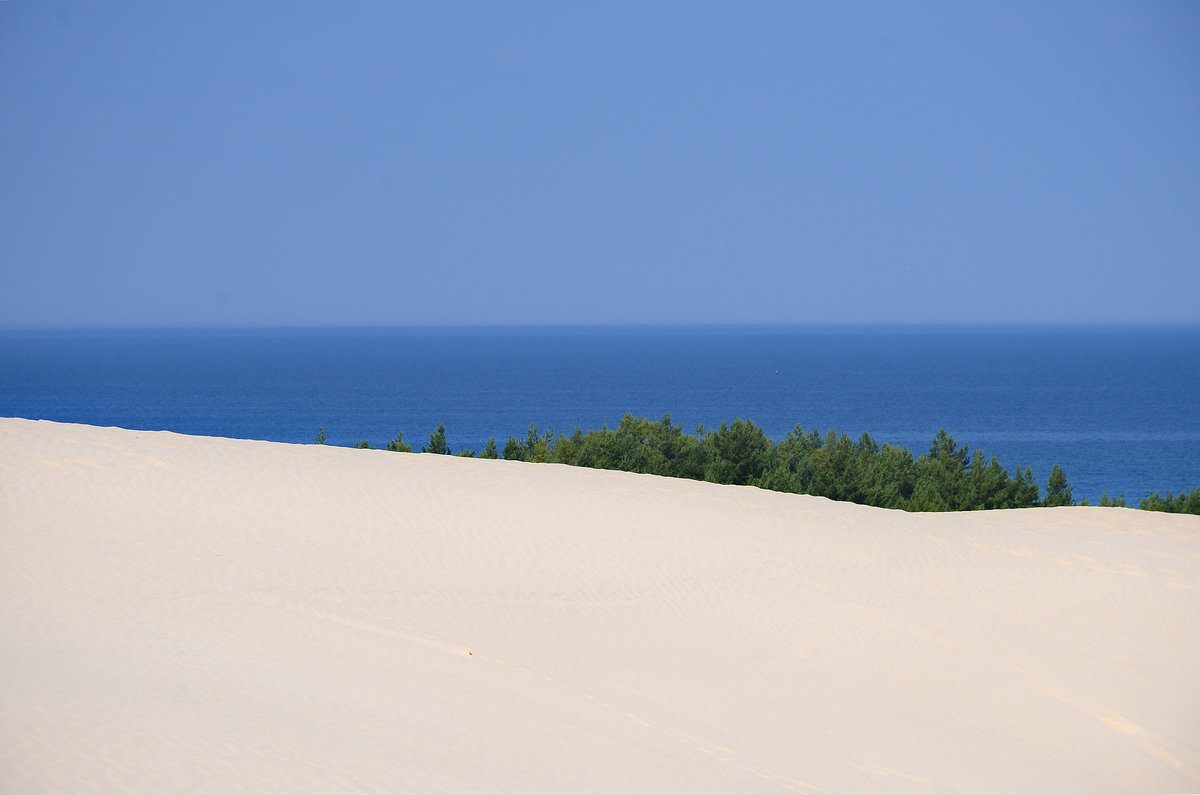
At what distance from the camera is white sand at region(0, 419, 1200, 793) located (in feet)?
25.3

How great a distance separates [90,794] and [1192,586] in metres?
14.4

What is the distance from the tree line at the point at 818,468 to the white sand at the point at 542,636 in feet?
18.3

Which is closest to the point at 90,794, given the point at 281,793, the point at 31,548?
the point at 281,793

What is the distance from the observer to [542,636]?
36.2ft

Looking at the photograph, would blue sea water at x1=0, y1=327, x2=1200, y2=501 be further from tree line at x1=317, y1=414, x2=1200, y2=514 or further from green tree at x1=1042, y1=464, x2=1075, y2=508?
tree line at x1=317, y1=414, x2=1200, y2=514

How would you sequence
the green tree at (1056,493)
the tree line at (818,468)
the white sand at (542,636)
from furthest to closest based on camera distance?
1. the green tree at (1056,493)
2. the tree line at (818,468)
3. the white sand at (542,636)

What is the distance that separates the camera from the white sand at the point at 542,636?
7.71 meters

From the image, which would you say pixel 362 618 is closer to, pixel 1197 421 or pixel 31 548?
pixel 31 548

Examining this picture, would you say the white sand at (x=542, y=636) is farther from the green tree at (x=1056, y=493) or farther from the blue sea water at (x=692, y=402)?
the blue sea water at (x=692, y=402)

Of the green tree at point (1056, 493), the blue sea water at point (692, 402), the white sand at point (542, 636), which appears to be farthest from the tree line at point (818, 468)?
the blue sea water at point (692, 402)

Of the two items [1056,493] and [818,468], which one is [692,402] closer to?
[1056,493]

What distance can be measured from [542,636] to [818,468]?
52.3 feet

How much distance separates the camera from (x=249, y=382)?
130000 millimetres

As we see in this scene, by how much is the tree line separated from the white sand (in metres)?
5.59
